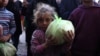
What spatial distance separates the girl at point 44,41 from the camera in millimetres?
3416

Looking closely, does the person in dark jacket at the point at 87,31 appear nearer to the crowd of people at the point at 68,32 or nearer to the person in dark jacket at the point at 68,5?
the crowd of people at the point at 68,32

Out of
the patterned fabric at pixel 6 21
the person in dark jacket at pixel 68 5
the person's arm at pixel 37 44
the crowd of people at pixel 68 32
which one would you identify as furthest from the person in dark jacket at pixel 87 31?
the person in dark jacket at pixel 68 5

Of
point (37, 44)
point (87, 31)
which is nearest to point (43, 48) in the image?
point (37, 44)

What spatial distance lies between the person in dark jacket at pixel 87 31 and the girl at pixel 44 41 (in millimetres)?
345

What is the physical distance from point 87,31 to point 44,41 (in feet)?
1.87

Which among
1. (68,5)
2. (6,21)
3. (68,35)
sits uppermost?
(68,35)

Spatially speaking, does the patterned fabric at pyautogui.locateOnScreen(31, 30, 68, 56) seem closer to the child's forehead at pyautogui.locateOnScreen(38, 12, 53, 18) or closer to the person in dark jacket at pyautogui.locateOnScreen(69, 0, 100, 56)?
the child's forehead at pyautogui.locateOnScreen(38, 12, 53, 18)

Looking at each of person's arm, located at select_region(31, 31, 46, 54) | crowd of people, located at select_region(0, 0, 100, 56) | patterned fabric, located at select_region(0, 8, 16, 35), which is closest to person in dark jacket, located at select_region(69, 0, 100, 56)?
crowd of people, located at select_region(0, 0, 100, 56)

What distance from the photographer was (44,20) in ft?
11.7

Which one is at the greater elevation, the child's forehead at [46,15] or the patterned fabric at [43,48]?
the child's forehead at [46,15]

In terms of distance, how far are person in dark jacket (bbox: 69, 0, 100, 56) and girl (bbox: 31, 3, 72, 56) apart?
1.13 ft

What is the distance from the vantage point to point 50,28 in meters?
3.36

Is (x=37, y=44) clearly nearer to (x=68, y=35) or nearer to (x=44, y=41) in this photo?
(x=44, y=41)

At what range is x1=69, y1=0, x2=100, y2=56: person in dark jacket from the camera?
12.4 ft
